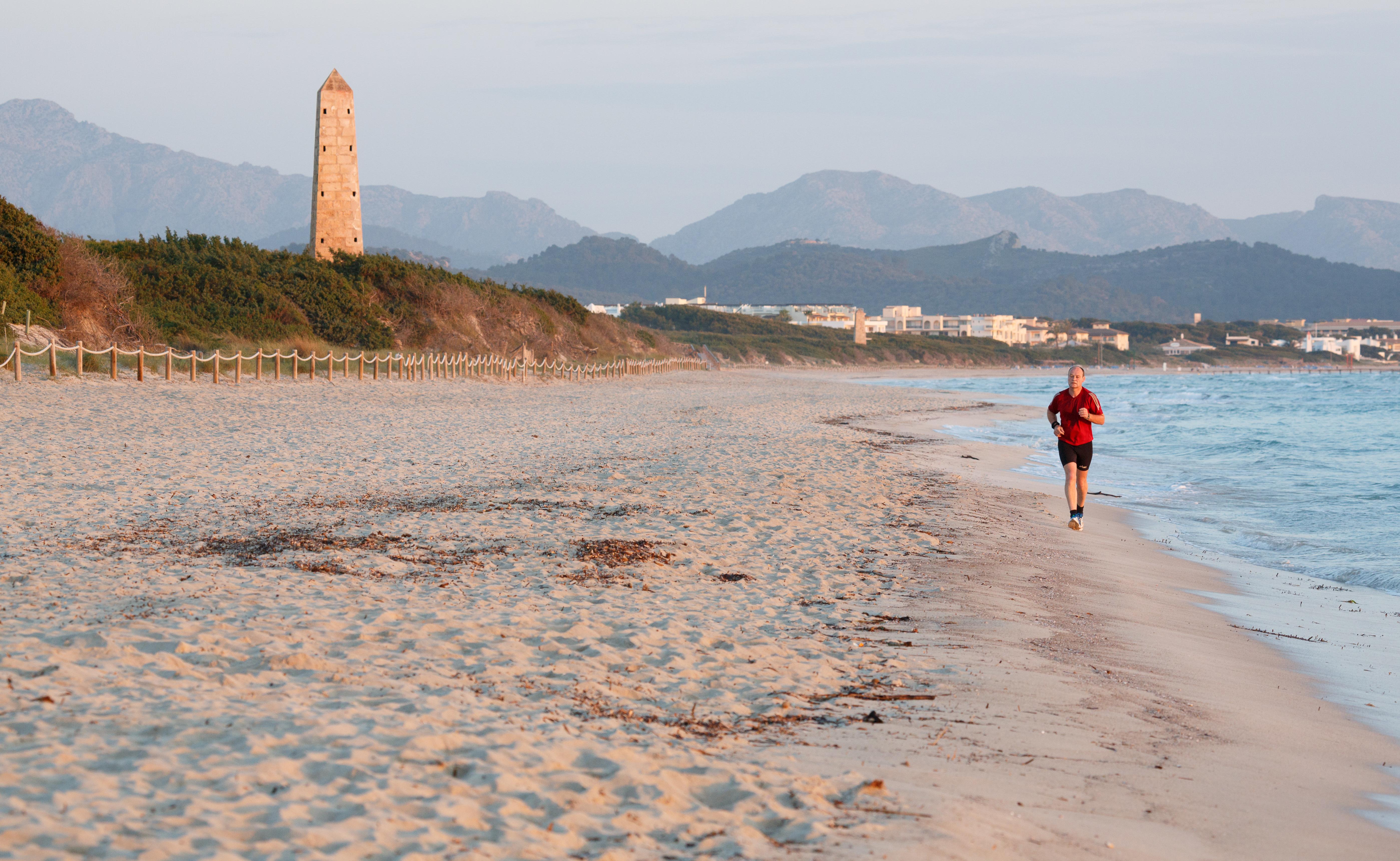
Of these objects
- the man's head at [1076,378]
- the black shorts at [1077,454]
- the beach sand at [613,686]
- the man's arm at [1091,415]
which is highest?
the man's head at [1076,378]

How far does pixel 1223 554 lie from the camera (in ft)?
34.8

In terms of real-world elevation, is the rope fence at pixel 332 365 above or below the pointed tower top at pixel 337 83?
below

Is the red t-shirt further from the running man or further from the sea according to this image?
the sea

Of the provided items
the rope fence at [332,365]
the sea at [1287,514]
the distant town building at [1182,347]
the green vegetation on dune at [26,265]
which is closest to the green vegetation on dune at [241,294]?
the rope fence at [332,365]

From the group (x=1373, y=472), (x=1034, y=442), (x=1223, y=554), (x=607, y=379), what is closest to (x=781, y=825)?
(x=1223, y=554)

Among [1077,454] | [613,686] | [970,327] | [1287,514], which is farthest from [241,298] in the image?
[970,327]

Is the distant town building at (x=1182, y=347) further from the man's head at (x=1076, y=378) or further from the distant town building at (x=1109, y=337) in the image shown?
the man's head at (x=1076, y=378)

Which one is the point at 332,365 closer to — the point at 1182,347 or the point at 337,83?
the point at 337,83

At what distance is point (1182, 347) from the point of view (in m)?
153

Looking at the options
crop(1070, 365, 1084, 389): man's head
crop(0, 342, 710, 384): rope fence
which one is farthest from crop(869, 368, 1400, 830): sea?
crop(0, 342, 710, 384): rope fence

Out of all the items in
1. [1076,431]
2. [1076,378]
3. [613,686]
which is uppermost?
[1076,378]

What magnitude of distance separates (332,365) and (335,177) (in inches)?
562

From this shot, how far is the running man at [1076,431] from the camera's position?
10.1 metres

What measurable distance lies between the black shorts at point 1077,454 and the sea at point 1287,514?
54.5 inches
